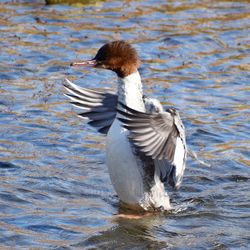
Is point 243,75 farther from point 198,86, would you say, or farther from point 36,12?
point 36,12

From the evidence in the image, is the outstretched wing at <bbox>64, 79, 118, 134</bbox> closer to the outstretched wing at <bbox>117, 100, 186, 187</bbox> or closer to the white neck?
the white neck

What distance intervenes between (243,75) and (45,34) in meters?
3.45

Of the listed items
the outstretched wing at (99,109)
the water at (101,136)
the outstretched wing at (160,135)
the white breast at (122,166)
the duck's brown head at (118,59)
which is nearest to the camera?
the outstretched wing at (160,135)

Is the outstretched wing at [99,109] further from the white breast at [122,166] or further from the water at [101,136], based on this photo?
the white breast at [122,166]

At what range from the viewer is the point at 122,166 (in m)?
7.91

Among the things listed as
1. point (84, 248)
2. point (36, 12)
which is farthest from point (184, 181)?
point (36, 12)

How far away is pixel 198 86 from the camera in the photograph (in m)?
12.1

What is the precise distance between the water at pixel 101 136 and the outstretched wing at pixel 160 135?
0.63 metres

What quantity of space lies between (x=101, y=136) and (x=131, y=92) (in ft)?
7.88

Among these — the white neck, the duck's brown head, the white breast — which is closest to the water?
the white breast

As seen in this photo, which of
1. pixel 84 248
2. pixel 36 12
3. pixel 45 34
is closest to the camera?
pixel 84 248

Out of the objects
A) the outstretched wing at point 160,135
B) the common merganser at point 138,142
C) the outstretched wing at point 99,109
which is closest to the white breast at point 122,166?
the common merganser at point 138,142

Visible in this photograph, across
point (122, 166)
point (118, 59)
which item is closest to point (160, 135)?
point (122, 166)

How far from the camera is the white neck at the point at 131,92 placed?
25.9 ft
